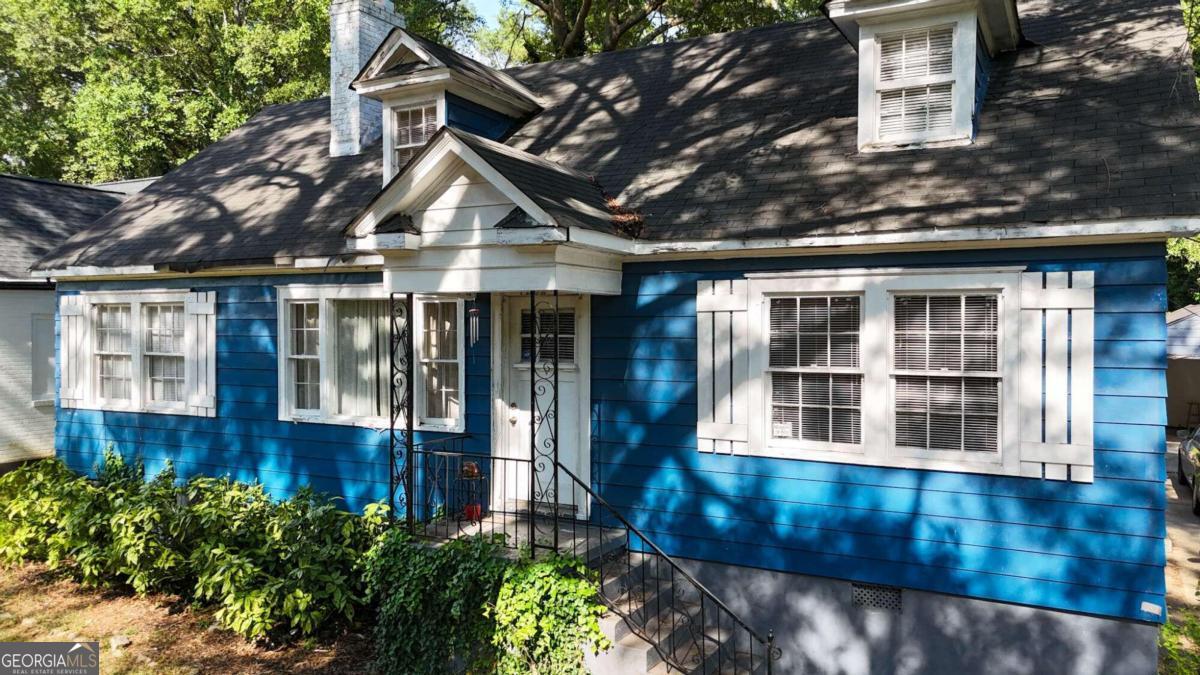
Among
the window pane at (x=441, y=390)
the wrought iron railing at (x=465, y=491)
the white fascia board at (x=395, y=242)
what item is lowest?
the wrought iron railing at (x=465, y=491)

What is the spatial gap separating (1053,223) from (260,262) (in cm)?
835

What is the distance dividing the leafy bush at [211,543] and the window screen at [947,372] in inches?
210

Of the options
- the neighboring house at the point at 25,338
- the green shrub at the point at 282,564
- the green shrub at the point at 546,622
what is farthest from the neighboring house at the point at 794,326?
the neighboring house at the point at 25,338

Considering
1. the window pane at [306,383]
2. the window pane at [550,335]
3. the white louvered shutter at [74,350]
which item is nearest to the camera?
the window pane at [550,335]

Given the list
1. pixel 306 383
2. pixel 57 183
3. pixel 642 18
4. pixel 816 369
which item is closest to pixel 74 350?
pixel 306 383

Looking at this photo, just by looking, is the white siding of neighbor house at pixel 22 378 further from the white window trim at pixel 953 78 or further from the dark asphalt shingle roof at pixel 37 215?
the white window trim at pixel 953 78

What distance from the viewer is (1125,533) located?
578 cm

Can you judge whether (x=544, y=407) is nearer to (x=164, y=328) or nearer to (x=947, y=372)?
(x=947, y=372)

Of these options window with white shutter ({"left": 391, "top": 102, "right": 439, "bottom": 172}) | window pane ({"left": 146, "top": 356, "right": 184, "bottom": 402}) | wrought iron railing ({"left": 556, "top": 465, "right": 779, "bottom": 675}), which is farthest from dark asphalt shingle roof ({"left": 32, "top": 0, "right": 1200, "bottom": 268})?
wrought iron railing ({"left": 556, "top": 465, "right": 779, "bottom": 675})

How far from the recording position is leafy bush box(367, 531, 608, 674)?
20.6 ft

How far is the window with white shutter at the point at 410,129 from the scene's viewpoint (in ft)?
31.8

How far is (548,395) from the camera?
827 cm

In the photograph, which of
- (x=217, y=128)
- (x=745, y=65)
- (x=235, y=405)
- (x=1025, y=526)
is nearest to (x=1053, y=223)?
(x=1025, y=526)

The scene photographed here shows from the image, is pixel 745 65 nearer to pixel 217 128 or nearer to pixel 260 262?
pixel 260 262
